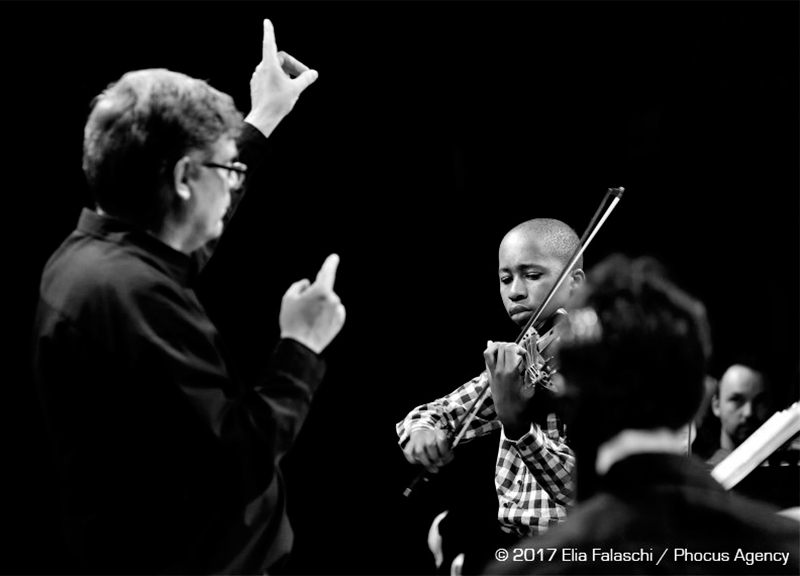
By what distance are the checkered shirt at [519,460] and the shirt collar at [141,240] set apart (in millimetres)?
641

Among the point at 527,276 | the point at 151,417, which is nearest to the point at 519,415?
the point at 527,276

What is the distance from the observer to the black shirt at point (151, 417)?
1.14 meters

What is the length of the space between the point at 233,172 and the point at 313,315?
0.69 feet

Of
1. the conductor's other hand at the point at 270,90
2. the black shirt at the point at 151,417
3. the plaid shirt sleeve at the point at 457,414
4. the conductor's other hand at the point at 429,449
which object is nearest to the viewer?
the black shirt at the point at 151,417

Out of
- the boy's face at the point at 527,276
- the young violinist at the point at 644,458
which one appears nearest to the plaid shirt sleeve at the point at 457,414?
the boy's face at the point at 527,276

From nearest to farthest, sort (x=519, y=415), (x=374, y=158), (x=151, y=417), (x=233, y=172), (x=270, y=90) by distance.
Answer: (x=151, y=417)
(x=233, y=172)
(x=270, y=90)
(x=519, y=415)
(x=374, y=158)

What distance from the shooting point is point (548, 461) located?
1.73 meters

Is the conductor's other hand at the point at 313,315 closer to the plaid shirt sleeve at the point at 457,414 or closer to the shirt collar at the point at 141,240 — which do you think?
the shirt collar at the point at 141,240

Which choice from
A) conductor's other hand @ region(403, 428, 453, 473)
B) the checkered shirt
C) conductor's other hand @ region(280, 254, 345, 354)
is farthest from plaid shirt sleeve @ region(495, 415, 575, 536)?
conductor's other hand @ region(280, 254, 345, 354)

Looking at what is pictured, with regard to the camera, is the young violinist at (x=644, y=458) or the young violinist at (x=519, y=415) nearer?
the young violinist at (x=644, y=458)

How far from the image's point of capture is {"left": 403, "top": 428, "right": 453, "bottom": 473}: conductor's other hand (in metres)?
1.69

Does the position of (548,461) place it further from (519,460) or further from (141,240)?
(141,240)

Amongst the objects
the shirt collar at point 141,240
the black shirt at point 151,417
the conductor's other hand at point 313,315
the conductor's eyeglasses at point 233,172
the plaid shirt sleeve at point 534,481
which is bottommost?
the plaid shirt sleeve at point 534,481

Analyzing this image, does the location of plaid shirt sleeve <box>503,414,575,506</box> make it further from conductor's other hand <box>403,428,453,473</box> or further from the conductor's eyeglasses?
the conductor's eyeglasses
